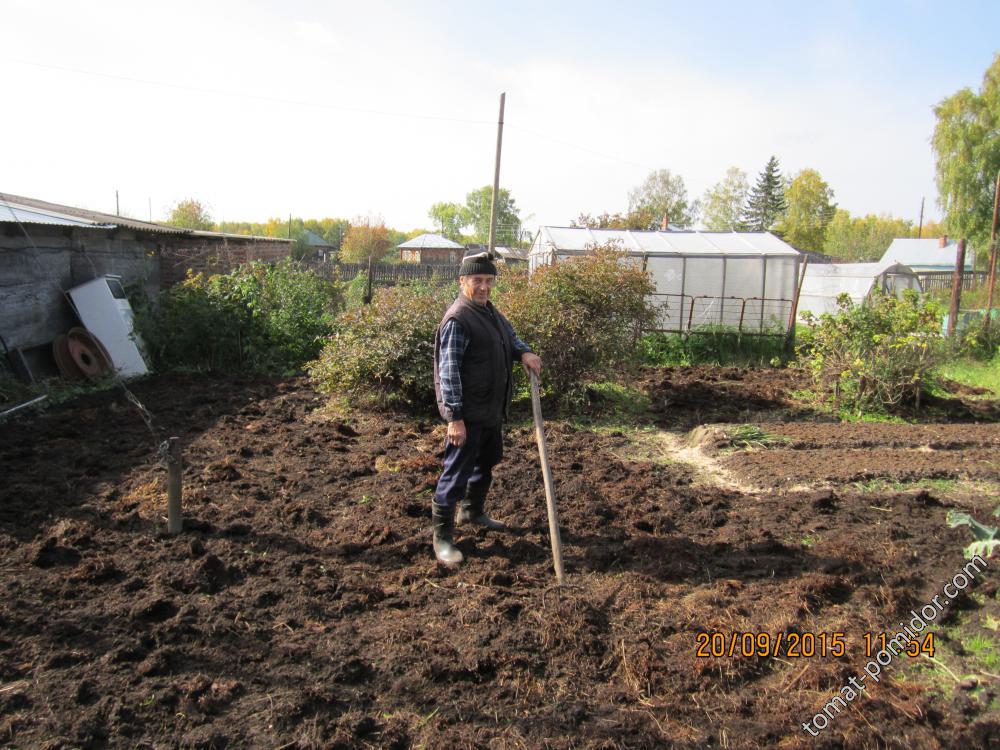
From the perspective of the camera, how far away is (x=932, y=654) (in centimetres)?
318

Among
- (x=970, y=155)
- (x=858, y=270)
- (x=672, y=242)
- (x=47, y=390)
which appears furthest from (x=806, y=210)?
(x=47, y=390)

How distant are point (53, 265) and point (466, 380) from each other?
8.60 metres

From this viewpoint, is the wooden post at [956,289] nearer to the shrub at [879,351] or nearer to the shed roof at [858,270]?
the shrub at [879,351]

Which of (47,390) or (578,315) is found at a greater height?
(578,315)

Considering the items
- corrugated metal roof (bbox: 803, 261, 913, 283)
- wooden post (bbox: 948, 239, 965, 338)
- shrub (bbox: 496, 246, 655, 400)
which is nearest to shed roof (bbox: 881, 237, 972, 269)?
corrugated metal roof (bbox: 803, 261, 913, 283)

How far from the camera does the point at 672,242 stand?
1547cm

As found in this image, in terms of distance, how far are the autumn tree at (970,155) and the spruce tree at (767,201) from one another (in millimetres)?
38756

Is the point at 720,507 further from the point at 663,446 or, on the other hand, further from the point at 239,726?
the point at 239,726

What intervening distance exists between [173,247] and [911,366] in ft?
41.5

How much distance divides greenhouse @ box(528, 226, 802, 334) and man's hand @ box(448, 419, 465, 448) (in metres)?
10.7

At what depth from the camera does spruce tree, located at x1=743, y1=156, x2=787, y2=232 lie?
6750 centimetres

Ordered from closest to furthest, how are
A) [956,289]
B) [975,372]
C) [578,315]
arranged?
1. [578,315]
2. [975,372]
3. [956,289]

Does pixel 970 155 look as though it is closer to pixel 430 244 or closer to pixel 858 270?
pixel 858 270

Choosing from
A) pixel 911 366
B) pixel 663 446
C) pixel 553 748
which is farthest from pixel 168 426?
pixel 911 366
